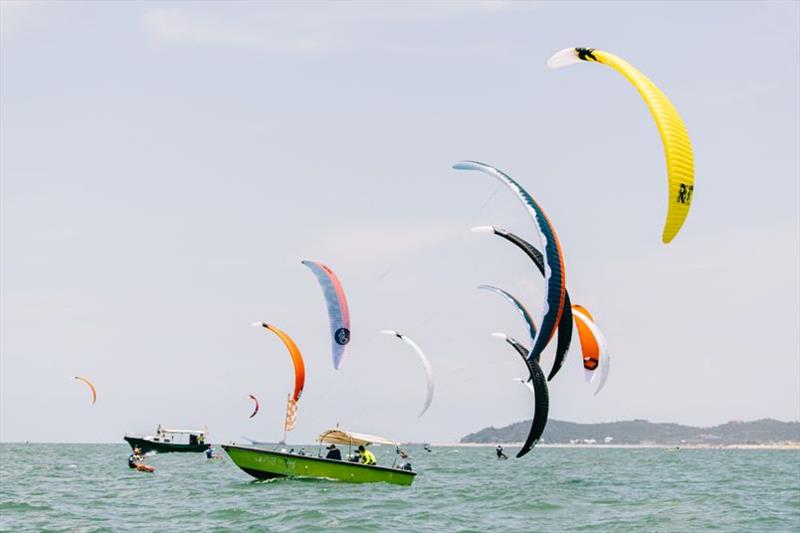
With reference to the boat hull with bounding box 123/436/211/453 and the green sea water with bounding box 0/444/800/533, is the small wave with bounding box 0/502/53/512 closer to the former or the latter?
the green sea water with bounding box 0/444/800/533

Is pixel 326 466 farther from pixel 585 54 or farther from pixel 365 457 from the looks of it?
pixel 585 54

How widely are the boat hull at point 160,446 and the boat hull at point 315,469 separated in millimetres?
39371

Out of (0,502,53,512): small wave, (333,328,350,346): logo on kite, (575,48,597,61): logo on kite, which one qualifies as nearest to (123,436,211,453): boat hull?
(333,328,350,346): logo on kite

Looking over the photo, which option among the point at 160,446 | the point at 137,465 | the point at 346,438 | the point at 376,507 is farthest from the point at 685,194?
the point at 160,446

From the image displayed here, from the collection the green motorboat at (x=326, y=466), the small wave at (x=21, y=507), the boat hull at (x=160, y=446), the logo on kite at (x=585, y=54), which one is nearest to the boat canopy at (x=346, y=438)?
→ the green motorboat at (x=326, y=466)

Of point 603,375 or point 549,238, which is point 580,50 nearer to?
point 549,238

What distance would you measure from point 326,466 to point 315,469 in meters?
0.38

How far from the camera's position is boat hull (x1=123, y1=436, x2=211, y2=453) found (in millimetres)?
70750

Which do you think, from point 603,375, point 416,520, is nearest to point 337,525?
point 416,520

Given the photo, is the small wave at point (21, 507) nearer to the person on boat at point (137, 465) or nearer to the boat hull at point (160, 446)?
the person on boat at point (137, 465)

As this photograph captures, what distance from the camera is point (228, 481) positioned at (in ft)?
128

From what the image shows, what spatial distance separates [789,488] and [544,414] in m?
23.3

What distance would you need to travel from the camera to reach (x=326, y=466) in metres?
32.4

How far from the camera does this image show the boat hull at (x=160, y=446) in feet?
232
